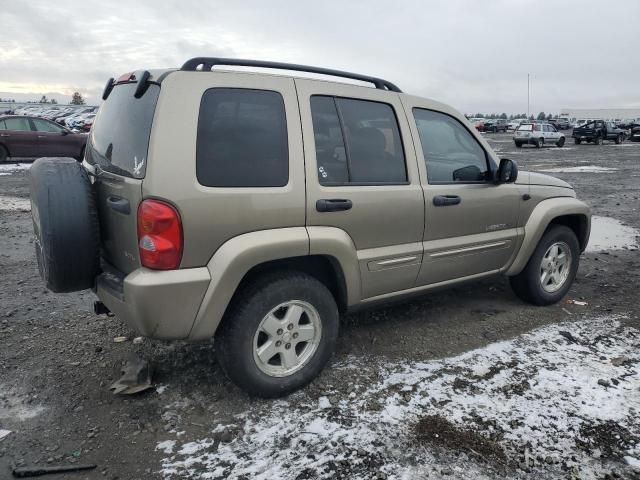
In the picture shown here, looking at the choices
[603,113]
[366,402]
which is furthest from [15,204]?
[603,113]

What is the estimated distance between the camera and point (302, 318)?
10.6 feet

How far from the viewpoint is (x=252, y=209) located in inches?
111

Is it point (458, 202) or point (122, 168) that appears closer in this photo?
point (122, 168)

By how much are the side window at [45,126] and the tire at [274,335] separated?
16457 millimetres

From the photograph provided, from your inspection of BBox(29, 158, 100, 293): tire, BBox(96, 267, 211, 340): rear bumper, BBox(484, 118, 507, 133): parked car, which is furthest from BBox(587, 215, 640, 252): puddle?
BBox(484, 118, 507, 133): parked car

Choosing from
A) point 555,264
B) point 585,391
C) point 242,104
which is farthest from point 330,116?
point 555,264

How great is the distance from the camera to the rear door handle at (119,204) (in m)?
2.73

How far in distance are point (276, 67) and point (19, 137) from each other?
16.2m

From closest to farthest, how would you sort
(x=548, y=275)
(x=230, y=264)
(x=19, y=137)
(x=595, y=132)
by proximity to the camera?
(x=230, y=264) → (x=548, y=275) → (x=19, y=137) → (x=595, y=132)

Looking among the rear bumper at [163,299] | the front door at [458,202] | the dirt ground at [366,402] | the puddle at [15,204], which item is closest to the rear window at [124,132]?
the rear bumper at [163,299]

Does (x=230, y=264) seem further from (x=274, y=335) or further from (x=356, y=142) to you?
(x=356, y=142)

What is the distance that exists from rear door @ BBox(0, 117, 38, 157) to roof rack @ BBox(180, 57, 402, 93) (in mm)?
16026

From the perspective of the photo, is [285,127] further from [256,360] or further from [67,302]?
[67,302]

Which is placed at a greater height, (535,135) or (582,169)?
(535,135)
